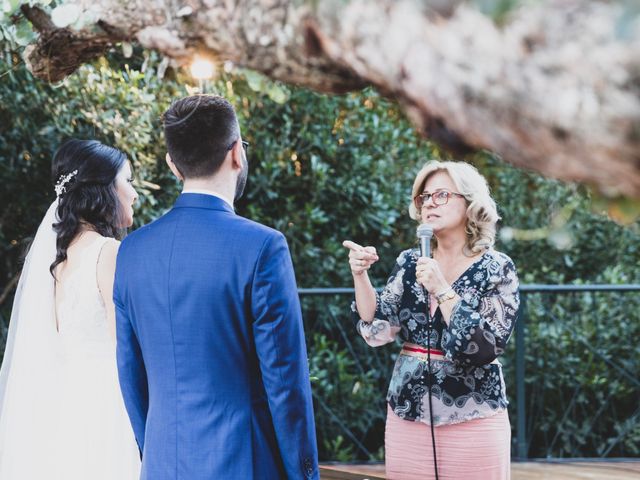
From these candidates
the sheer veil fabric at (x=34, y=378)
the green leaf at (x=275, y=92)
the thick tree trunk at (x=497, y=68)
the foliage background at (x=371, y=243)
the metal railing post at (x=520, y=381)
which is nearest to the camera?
the thick tree trunk at (x=497, y=68)

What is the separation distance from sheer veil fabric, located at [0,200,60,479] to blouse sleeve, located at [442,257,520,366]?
144cm

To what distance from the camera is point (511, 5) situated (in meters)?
0.90

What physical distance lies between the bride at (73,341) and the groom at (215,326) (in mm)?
797

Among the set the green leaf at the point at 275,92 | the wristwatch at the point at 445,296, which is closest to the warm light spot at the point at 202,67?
the green leaf at the point at 275,92

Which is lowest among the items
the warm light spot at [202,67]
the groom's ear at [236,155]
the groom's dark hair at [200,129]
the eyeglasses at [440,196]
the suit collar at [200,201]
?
the suit collar at [200,201]

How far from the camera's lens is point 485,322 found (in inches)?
107

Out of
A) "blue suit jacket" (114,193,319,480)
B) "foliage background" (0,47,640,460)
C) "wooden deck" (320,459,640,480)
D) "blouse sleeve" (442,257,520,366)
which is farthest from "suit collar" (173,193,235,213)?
"foliage background" (0,47,640,460)

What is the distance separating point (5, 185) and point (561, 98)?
216 inches

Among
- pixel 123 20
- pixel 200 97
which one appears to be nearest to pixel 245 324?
pixel 200 97

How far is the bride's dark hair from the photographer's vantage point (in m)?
2.99

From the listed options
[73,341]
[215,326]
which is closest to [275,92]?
[215,326]

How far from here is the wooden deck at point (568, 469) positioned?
5.07 m

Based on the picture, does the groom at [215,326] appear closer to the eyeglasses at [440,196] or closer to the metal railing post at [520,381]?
the eyeglasses at [440,196]

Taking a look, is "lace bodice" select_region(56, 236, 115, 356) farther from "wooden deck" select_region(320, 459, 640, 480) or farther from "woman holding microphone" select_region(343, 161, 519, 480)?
"wooden deck" select_region(320, 459, 640, 480)
